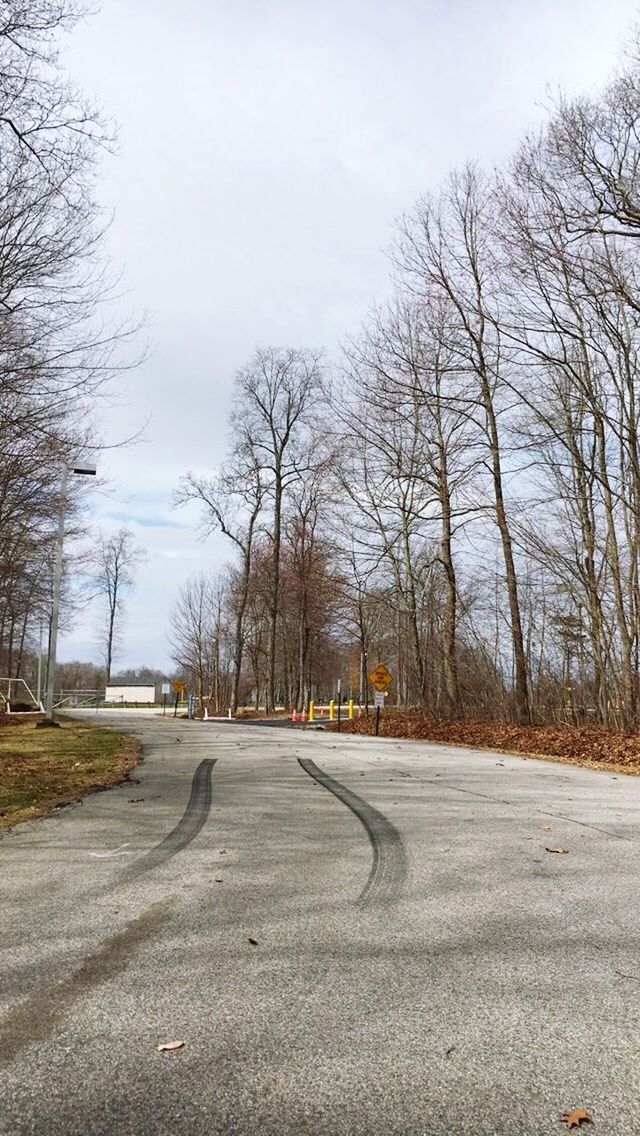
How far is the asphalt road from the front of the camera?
2.56m

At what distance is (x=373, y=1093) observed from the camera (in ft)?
8.59

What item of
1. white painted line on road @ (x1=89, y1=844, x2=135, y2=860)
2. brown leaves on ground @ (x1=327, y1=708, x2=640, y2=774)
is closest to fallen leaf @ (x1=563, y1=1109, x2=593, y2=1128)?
white painted line on road @ (x1=89, y1=844, x2=135, y2=860)

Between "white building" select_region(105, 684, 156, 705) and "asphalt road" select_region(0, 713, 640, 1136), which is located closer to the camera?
"asphalt road" select_region(0, 713, 640, 1136)

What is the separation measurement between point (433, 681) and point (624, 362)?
1510 centimetres

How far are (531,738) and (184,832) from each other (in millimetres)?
13800

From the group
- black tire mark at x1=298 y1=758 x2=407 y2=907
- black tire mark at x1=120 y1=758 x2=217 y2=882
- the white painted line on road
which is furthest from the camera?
the white painted line on road

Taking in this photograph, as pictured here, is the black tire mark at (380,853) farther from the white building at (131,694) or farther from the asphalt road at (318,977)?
the white building at (131,694)

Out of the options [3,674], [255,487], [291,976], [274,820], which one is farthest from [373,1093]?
[3,674]

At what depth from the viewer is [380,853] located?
6.21 m

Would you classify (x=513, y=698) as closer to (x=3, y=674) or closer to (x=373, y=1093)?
(x=373, y=1093)

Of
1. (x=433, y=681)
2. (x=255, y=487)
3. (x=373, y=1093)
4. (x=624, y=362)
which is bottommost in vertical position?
(x=373, y=1093)

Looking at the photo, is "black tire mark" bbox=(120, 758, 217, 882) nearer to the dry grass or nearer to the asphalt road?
the asphalt road

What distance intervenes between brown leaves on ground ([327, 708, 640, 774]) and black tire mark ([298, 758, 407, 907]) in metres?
6.79

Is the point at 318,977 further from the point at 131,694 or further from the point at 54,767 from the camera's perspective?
the point at 131,694
